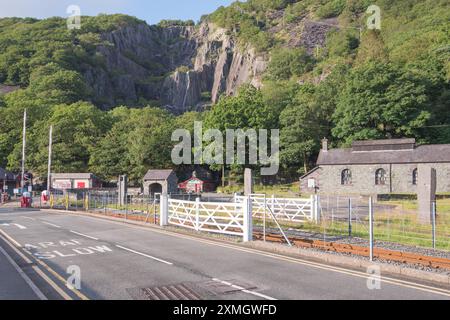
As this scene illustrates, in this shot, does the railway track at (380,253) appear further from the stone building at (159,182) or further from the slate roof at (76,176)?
the slate roof at (76,176)

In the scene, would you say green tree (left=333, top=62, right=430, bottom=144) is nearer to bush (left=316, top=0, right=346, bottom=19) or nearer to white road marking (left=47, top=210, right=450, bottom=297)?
white road marking (left=47, top=210, right=450, bottom=297)

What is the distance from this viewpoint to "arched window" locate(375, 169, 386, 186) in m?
48.1

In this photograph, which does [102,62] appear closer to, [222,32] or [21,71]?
[21,71]

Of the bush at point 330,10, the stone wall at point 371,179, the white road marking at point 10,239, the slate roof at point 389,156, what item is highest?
the bush at point 330,10

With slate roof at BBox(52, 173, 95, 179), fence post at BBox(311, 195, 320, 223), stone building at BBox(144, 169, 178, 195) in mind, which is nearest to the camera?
fence post at BBox(311, 195, 320, 223)

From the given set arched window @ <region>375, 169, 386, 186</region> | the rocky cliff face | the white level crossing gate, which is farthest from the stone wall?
the rocky cliff face

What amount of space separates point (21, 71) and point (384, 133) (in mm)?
128674

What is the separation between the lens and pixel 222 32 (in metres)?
194

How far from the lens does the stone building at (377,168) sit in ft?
148

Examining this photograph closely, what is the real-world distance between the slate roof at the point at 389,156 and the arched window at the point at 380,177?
1.12 m

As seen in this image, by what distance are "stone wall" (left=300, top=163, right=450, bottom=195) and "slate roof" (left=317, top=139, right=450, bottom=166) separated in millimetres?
542

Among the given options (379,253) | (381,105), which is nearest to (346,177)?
(381,105)

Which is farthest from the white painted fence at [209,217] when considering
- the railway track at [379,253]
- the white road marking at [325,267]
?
the railway track at [379,253]
